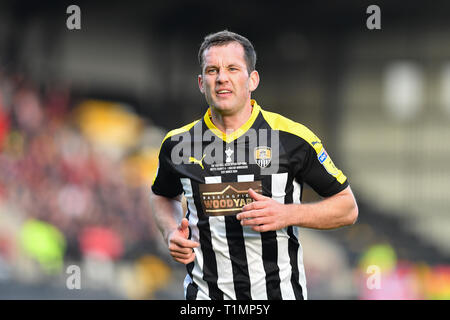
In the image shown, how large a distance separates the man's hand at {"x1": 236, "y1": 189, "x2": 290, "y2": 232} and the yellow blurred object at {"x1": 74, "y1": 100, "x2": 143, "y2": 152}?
23.4 ft

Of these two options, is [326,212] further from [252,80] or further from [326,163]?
[252,80]

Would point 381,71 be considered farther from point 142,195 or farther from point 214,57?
point 214,57

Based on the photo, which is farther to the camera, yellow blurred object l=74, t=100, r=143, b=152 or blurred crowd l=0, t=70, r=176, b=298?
yellow blurred object l=74, t=100, r=143, b=152

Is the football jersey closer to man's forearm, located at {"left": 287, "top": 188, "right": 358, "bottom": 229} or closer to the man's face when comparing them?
man's forearm, located at {"left": 287, "top": 188, "right": 358, "bottom": 229}

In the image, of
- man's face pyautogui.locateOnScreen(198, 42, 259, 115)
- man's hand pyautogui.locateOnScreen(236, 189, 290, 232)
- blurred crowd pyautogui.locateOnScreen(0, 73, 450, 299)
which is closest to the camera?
man's hand pyautogui.locateOnScreen(236, 189, 290, 232)

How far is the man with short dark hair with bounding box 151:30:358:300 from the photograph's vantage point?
3164mm

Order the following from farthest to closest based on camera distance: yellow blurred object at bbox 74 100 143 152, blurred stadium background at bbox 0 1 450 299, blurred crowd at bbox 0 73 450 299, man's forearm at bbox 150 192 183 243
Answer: yellow blurred object at bbox 74 100 143 152, blurred stadium background at bbox 0 1 450 299, blurred crowd at bbox 0 73 450 299, man's forearm at bbox 150 192 183 243

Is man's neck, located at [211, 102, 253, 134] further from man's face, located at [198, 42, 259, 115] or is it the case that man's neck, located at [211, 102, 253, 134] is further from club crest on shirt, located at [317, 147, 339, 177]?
club crest on shirt, located at [317, 147, 339, 177]

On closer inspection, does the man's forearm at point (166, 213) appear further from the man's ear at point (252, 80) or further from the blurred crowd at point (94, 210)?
the blurred crowd at point (94, 210)

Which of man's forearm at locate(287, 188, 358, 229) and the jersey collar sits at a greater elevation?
the jersey collar

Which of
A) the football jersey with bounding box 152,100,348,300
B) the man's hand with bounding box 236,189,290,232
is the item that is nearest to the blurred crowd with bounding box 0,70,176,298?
the football jersey with bounding box 152,100,348,300

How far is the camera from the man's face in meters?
3.13

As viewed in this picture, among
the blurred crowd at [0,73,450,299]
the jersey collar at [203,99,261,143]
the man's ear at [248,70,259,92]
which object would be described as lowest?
the blurred crowd at [0,73,450,299]
